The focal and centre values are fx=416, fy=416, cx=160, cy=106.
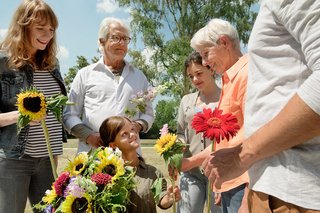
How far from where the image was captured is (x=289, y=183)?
115 centimetres

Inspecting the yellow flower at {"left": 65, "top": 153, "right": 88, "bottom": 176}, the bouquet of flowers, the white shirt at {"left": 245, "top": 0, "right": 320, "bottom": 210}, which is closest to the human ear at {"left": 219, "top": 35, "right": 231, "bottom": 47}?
the bouquet of flowers

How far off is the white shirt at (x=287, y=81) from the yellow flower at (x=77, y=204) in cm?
89

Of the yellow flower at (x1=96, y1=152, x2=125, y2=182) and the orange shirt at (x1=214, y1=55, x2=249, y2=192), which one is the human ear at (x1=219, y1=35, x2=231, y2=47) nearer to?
the orange shirt at (x1=214, y1=55, x2=249, y2=192)

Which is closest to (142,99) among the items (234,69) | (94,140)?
(94,140)

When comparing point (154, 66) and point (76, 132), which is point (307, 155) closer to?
point (76, 132)

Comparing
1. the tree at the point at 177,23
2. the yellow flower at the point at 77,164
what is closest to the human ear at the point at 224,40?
the yellow flower at the point at 77,164

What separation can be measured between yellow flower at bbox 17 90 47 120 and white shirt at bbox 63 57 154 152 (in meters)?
0.98

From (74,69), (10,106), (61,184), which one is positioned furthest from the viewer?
(74,69)

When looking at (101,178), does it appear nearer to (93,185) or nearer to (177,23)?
(93,185)

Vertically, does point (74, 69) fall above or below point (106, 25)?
below

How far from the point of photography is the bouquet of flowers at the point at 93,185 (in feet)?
6.17

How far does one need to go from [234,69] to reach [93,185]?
0.97 meters

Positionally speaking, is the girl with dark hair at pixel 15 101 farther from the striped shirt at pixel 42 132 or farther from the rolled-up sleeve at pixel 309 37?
the rolled-up sleeve at pixel 309 37

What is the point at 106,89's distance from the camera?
3287mm
